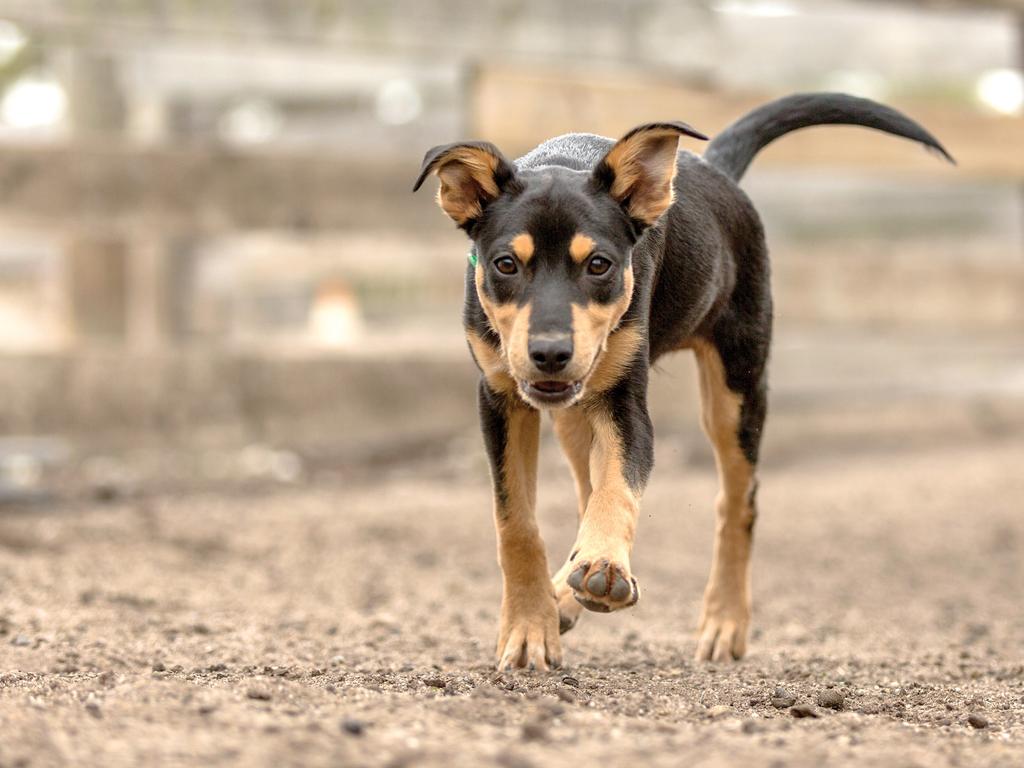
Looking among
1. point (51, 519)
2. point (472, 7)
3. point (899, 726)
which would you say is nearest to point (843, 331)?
point (472, 7)

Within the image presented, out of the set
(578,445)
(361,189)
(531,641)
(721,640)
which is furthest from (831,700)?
(361,189)

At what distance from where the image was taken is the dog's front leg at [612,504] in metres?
3.85

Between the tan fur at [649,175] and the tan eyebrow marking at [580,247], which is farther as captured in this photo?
the tan fur at [649,175]

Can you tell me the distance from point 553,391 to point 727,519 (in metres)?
1.54

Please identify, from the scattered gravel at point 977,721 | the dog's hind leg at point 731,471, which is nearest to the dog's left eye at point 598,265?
the dog's hind leg at point 731,471

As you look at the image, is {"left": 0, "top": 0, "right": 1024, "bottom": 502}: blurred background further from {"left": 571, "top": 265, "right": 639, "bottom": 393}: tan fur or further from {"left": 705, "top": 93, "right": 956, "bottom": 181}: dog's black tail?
{"left": 571, "top": 265, "right": 639, "bottom": 393}: tan fur

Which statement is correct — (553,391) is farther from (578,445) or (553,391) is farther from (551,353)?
(578,445)

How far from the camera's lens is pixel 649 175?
14.0ft

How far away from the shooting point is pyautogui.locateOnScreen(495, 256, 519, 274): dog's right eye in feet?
13.4

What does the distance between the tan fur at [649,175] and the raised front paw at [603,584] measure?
39.4 inches

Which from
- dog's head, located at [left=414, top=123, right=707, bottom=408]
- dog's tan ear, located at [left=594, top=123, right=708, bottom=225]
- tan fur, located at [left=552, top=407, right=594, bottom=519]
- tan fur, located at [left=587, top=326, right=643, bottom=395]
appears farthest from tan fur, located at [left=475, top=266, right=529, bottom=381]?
tan fur, located at [left=552, top=407, right=594, bottom=519]

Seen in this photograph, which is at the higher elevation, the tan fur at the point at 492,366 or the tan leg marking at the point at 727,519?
the tan fur at the point at 492,366

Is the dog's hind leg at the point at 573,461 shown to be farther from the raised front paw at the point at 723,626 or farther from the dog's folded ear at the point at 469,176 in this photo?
the dog's folded ear at the point at 469,176

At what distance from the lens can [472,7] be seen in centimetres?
1012
